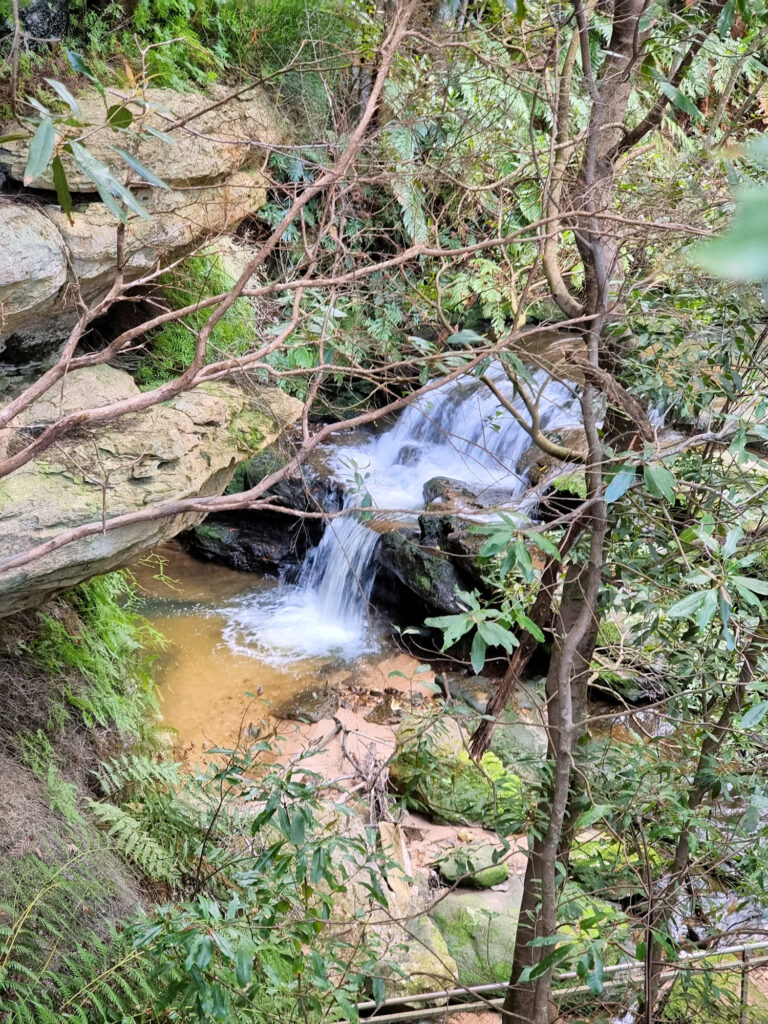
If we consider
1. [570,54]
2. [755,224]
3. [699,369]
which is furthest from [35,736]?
[755,224]

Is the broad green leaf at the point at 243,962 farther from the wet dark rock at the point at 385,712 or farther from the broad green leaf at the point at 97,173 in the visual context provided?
the wet dark rock at the point at 385,712

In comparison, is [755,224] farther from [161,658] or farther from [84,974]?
[161,658]

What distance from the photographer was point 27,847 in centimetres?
297

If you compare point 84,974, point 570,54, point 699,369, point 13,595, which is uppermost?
point 570,54

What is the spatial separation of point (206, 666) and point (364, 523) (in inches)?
80.8

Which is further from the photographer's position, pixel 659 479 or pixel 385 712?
pixel 385 712

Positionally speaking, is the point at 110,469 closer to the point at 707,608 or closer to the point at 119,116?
the point at 119,116

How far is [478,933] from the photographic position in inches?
144

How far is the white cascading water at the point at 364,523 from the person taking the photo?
254 inches

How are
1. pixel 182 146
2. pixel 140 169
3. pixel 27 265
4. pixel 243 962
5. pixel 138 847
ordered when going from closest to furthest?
pixel 140 169
pixel 243 962
pixel 138 847
pixel 27 265
pixel 182 146

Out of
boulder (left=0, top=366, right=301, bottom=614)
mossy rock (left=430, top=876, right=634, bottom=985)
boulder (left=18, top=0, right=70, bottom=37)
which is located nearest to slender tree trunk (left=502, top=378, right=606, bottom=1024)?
mossy rock (left=430, top=876, right=634, bottom=985)

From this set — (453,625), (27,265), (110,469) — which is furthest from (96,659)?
(453,625)

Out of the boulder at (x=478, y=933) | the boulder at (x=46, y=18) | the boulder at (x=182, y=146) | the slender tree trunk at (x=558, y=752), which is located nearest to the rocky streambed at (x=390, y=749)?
the boulder at (x=478, y=933)

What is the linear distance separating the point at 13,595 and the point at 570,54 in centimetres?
311
